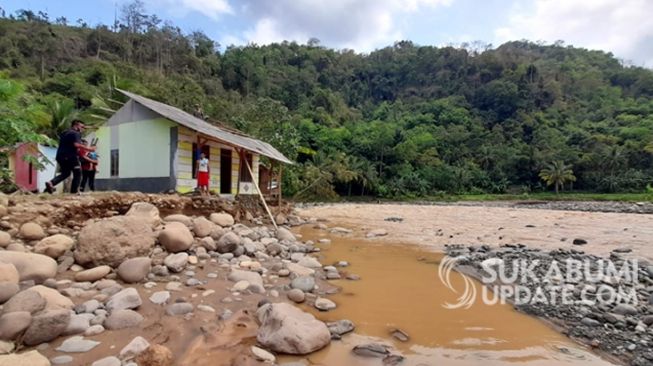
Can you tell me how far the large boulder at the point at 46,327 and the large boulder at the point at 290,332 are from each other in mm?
2018

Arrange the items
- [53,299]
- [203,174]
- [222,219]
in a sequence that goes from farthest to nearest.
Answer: [203,174] < [222,219] < [53,299]

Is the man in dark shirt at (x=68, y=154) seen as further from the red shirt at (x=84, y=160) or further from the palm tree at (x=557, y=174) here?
the palm tree at (x=557, y=174)

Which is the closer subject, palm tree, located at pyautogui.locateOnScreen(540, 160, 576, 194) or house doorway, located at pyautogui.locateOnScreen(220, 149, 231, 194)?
house doorway, located at pyautogui.locateOnScreen(220, 149, 231, 194)

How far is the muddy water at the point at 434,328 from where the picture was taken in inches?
162

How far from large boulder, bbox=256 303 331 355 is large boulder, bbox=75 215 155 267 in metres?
2.60

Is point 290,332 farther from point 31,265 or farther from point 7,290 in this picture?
point 31,265

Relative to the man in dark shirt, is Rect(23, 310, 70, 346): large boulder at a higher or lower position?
lower

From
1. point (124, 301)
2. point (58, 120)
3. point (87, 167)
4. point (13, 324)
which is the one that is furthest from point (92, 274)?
point (58, 120)

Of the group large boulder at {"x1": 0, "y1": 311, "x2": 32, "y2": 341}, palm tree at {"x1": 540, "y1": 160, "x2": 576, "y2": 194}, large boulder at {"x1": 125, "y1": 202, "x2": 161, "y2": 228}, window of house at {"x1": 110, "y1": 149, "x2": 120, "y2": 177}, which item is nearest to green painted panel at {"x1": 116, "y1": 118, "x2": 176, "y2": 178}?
window of house at {"x1": 110, "y1": 149, "x2": 120, "y2": 177}

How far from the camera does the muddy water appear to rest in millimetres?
4113

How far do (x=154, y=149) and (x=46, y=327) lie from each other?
368 inches

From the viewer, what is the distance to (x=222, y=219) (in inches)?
399

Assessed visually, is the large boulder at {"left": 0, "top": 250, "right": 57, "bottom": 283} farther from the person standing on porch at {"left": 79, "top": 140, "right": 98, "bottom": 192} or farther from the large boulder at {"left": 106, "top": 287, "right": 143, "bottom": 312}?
the person standing on porch at {"left": 79, "top": 140, "right": 98, "bottom": 192}

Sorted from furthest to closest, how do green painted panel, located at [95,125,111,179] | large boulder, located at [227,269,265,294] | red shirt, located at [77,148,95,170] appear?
green painted panel, located at [95,125,111,179] < red shirt, located at [77,148,95,170] < large boulder, located at [227,269,265,294]
